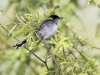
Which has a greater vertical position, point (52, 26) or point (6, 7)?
point (6, 7)

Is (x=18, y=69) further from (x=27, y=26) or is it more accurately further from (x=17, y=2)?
(x=27, y=26)

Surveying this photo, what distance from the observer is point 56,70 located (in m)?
2.75

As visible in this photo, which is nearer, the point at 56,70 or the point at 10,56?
the point at 56,70

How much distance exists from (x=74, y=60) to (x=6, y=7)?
6.21 feet

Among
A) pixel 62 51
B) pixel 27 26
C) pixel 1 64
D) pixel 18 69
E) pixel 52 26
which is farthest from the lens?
pixel 1 64

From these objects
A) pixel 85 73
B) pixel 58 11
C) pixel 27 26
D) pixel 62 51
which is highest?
pixel 58 11

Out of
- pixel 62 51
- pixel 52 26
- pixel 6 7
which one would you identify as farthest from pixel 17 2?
pixel 62 51

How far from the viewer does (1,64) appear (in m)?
4.31

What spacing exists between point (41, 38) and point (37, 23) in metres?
0.10

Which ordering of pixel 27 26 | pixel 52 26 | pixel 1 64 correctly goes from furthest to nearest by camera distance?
pixel 1 64 → pixel 52 26 → pixel 27 26

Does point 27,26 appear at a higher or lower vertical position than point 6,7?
lower

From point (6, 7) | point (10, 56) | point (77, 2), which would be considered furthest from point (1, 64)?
point (77, 2)

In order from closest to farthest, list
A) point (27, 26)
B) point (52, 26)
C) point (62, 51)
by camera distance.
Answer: point (27, 26), point (62, 51), point (52, 26)

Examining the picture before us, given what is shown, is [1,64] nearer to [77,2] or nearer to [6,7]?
[6,7]
